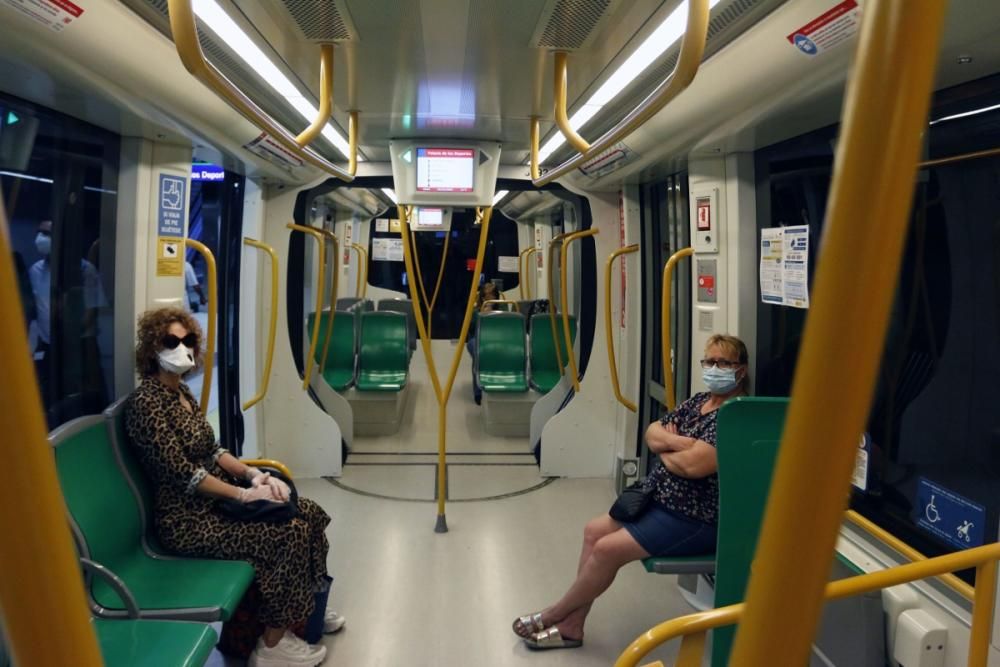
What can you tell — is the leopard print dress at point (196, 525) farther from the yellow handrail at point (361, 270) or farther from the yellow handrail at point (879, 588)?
the yellow handrail at point (361, 270)

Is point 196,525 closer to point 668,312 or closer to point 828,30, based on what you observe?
point 668,312

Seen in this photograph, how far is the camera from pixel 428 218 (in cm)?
780

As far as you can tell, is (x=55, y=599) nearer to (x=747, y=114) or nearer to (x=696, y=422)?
(x=747, y=114)

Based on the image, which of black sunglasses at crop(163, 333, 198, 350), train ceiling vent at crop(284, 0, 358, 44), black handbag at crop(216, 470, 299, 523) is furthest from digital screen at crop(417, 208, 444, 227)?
black handbag at crop(216, 470, 299, 523)

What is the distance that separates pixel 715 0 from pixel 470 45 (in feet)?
3.11

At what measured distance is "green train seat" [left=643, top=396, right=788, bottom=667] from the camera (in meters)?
2.14

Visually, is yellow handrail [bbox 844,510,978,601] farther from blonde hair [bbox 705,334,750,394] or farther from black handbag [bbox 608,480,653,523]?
black handbag [bbox 608,480,653,523]

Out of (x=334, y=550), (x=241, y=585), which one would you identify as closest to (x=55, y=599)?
(x=241, y=585)

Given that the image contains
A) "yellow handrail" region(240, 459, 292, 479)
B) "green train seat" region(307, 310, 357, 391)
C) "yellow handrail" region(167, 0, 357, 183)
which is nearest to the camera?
"yellow handrail" region(167, 0, 357, 183)

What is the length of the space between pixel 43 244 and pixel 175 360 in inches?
28.1

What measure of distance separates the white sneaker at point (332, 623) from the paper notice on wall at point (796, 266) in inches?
94.0

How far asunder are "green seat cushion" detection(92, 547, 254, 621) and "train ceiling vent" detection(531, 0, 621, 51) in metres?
2.17

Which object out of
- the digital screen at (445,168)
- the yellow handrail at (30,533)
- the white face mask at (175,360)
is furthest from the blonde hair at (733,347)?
the yellow handrail at (30,533)

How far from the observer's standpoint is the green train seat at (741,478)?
7.04 feet
